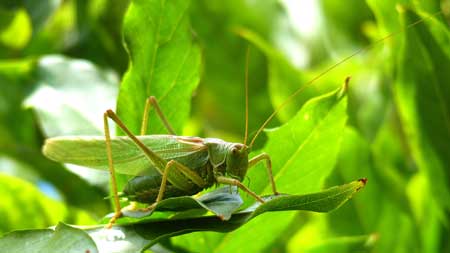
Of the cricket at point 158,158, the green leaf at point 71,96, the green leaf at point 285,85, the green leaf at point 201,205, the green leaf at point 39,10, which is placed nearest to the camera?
the green leaf at point 201,205

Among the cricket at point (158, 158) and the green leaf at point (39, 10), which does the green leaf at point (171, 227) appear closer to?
the cricket at point (158, 158)

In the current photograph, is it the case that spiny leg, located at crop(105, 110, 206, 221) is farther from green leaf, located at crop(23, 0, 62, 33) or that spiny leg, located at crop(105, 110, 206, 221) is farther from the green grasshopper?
green leaf, located at crop(23, 0, 62, 33)

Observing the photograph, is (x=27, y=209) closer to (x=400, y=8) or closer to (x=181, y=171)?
(x=181, y=171)

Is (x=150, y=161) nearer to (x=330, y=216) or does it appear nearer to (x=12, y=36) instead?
(x=330, y=216)

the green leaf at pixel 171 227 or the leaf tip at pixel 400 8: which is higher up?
the leaf tip at pixel 400 8

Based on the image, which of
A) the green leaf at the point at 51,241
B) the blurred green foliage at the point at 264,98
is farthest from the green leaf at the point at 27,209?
Result: the green leaf at the point at 51,241

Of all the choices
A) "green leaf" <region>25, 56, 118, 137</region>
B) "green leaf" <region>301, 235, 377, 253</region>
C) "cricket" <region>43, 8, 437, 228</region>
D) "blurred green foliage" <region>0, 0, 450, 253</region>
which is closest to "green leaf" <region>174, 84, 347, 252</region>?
"blurred green foliage" <region>0, 0, 450, 253</region>

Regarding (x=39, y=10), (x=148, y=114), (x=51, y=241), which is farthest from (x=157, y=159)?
(x=39, y=10)

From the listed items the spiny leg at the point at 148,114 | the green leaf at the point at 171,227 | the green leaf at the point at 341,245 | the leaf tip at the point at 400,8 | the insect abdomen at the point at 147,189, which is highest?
the leaf tip at the point at 400,8

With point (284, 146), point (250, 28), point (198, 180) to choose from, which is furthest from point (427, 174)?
point (250, 28)
